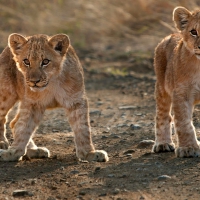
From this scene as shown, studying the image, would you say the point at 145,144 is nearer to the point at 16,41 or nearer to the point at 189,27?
the point at 189,27

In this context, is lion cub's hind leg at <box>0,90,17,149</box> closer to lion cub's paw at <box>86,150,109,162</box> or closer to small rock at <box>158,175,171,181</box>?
lion cub's paw at <box>86,150,109,162</box>

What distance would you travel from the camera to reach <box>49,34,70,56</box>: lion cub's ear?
730cm

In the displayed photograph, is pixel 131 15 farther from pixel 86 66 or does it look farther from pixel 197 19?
pixel 197 19

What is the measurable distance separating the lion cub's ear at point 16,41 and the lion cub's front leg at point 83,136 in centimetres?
89

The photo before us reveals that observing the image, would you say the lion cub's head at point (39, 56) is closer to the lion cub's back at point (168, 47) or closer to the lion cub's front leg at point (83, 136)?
the lion cub's front leg at point (83, 136)

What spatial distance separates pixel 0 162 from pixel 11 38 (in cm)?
137

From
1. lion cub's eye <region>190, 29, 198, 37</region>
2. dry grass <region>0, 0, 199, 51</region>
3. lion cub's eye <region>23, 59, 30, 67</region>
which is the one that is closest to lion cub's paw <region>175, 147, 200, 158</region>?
lion cub's eye <region>190, 29, 198, 37</region>

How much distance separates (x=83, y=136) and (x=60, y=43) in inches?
41.4

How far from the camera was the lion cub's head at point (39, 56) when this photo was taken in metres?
6.96

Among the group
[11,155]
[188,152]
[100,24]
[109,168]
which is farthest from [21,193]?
[100,24]

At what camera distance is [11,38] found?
745 cm

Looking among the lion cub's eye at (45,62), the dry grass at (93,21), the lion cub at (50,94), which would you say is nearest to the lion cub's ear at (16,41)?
the lion cub at (50,94)

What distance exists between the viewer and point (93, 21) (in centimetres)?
1644

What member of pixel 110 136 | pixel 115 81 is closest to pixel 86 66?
pixel 115 81
